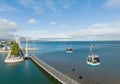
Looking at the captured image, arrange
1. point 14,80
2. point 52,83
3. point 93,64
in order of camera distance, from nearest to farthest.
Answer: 1. point 52,83
2. point 14,80
3. point 93,64

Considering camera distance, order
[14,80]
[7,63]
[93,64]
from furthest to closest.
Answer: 1. [7,63]
2. [93,64]
3. [14,80]

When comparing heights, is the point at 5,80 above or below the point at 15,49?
below

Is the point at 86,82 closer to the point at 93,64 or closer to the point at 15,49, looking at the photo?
the point at 93,64

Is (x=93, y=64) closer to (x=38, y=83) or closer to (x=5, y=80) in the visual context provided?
(x=38, y=83)

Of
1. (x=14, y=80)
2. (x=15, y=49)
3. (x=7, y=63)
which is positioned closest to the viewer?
(x=14, y=80)

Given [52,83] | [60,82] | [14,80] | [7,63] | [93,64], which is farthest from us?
[7,63]

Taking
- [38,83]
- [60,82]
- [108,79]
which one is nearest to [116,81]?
[108,79]

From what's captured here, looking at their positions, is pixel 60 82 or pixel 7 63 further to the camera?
pixel 7 63

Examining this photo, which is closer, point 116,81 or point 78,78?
point 116,81

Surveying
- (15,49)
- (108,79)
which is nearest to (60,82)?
(108,79)
